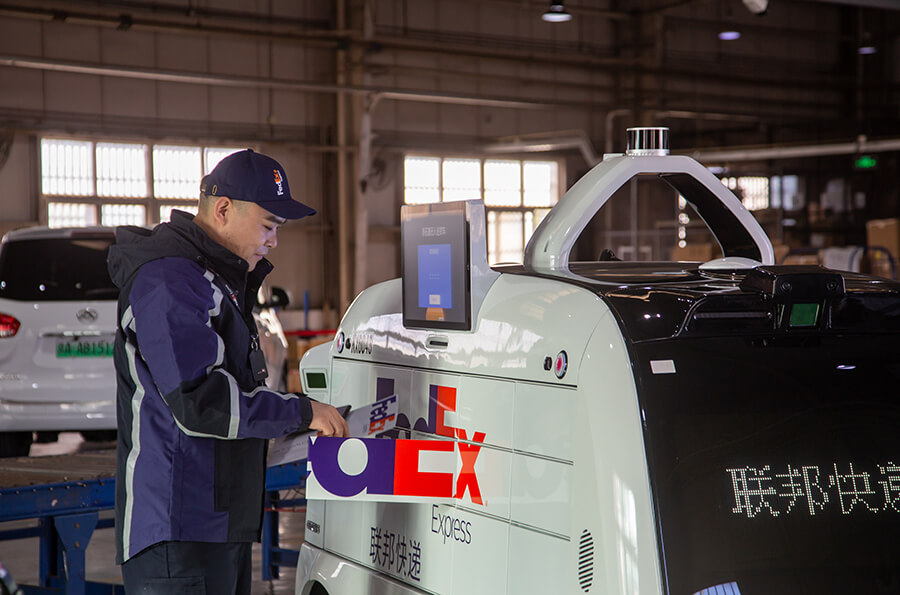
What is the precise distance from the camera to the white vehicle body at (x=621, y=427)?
177cm

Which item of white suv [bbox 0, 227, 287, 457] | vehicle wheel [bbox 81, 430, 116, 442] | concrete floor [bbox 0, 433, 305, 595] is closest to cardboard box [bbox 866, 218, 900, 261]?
concrete floor [bbox 0, 433, 305, 595]

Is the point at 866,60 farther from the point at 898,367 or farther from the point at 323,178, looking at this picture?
the point at 898,367

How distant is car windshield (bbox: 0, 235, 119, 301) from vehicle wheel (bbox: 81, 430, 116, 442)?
55.0 inches

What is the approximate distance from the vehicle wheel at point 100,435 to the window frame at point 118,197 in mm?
6137

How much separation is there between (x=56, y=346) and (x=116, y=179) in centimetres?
890

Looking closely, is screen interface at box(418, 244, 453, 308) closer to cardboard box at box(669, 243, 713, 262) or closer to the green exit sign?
cardboard box at box(669, 243, 713, 262)

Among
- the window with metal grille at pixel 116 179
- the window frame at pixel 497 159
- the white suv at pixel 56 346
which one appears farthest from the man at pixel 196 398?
the window frame at pixel 497 159

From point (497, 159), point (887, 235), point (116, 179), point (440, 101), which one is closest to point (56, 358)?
point (116, 179)

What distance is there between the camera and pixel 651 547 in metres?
1.73

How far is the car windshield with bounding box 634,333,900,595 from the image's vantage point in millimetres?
1764

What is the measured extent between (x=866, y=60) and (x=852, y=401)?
72.7ft

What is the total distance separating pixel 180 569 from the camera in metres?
2.30

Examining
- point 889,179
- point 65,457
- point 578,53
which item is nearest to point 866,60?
point 889,179

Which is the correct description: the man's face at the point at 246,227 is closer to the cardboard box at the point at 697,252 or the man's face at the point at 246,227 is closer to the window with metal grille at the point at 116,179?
the window with metal grille at the point at 116,179
